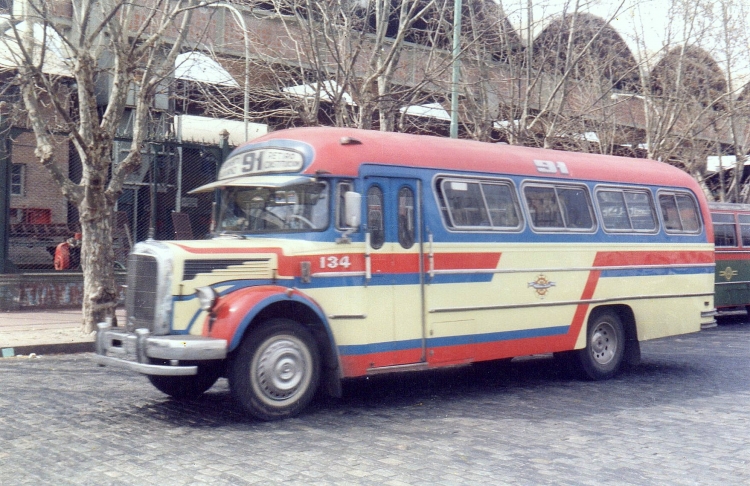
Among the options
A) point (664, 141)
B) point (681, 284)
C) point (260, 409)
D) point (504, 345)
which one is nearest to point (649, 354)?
point (681, 284)

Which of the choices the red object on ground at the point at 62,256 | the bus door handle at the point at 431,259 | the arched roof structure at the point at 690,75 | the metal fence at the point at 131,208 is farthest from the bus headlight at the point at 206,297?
Answer: the arched roof structure at the point at 690,75

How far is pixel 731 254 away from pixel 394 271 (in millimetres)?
13018

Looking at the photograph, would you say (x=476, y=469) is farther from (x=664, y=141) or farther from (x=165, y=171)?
(x=664, y=141)

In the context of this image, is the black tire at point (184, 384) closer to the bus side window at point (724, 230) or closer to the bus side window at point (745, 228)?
the bus side window at point (724, 230)

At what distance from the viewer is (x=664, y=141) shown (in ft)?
70.2

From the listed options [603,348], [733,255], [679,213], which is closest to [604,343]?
[603,348]

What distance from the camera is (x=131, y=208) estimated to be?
18391mm

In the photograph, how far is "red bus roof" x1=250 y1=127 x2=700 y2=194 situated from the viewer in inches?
325

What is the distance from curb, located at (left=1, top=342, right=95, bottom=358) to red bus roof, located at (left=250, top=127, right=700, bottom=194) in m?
5.66

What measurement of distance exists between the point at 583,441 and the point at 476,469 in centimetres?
138

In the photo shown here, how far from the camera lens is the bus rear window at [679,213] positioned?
11.4 metres

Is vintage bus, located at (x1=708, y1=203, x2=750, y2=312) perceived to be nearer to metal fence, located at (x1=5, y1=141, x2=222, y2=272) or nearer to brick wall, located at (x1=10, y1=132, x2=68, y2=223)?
metal fence, located at (x1=5, y1=141, x2=222, y2=272)

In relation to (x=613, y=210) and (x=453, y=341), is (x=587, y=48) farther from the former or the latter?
(x=453, y=341)

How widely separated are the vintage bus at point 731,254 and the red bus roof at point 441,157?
26.4 feet
